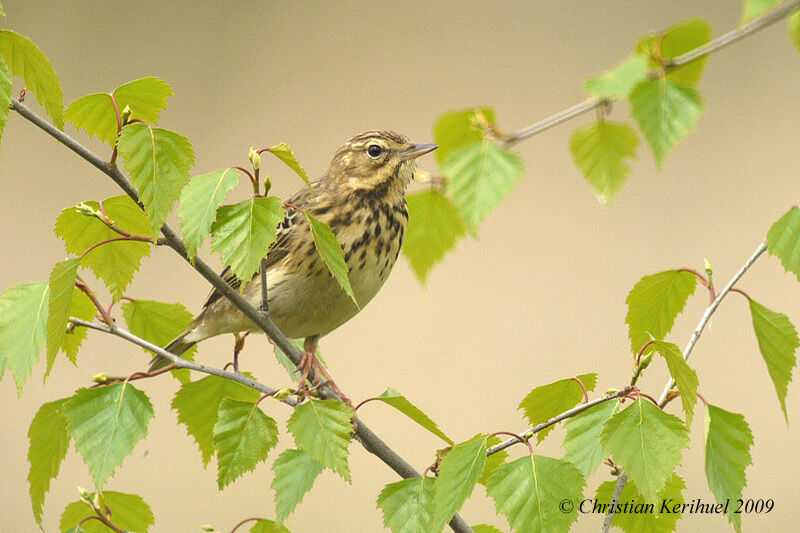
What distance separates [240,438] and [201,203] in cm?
19

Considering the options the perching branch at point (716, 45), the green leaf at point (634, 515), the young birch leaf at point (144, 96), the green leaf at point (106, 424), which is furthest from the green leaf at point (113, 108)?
the green leaf at point (634, 515)

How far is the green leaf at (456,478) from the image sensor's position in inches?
25.7

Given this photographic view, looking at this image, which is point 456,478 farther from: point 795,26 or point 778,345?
point 795,26

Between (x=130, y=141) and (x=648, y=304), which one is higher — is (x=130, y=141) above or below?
below

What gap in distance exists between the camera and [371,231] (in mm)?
1235

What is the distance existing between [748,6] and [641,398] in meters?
0.29

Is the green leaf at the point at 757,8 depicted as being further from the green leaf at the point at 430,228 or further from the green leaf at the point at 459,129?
the green leaf at the point at 430,228

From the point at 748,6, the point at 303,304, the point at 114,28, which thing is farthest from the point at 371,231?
the point at 114,28

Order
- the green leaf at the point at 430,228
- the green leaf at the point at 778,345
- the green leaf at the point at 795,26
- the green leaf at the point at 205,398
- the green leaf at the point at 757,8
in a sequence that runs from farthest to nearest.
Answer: the green leaf at the point at 430,228 → the green leaf at the point at 205,398 → the green leaf at the point at 778,345 → the green leaf at the point at 795,26 → the green leaf at the point at 757,8

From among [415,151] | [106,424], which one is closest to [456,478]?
[106,424]

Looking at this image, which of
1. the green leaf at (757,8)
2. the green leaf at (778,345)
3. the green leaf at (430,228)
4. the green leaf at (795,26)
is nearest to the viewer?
the green leaf at (757,8)

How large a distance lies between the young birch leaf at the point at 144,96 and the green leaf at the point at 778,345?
0.55 m

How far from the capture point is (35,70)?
73 centimetres

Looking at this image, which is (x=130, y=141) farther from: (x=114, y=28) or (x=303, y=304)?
(x=114, y=28)
